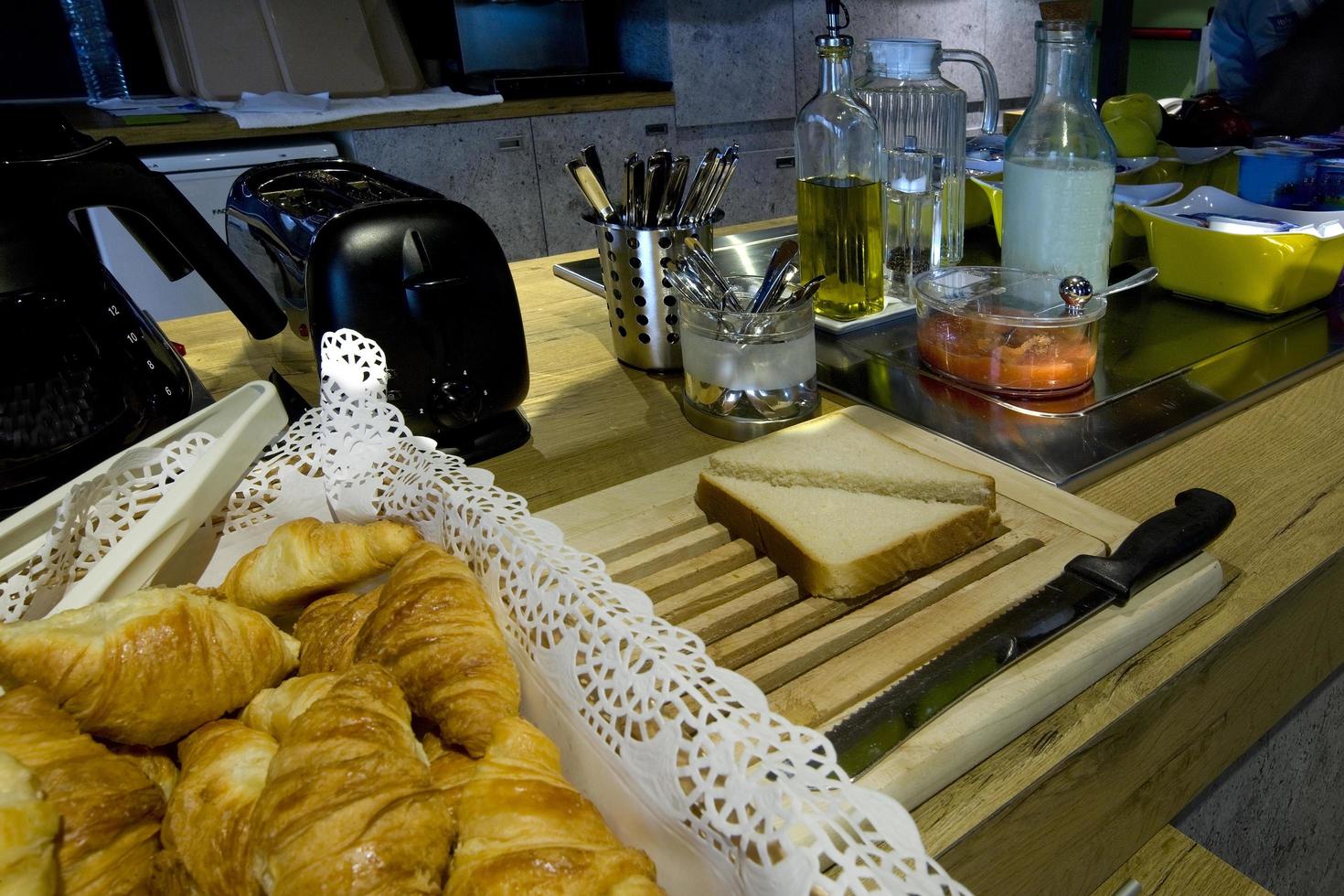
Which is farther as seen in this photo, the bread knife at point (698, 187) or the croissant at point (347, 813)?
the bread knife at point (698, 187)

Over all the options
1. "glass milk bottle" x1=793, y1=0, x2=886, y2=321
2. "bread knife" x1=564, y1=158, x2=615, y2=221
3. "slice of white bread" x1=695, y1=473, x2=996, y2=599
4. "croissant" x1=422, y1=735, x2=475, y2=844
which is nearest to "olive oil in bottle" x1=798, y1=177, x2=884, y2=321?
"glass milk bottle" x1=793, y1=0, x2=886, y2=321

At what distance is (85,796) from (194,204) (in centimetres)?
265

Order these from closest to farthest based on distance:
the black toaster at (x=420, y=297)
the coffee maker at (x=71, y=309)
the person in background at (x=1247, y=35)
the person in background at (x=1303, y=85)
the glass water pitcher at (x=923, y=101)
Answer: the coffee maker at (x=71, y=309) → the black toaster at (x=420, y=297) → the glass water pitcher at (x=923, y=101) → the person in background at (x=1303, y=85) → the person in background at (x=1247, y=35)

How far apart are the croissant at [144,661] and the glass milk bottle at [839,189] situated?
2.57 ft

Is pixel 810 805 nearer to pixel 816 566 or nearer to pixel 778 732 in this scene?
pixel 778 732

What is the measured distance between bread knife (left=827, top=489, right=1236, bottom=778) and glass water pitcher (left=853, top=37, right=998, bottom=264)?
0.65 metres

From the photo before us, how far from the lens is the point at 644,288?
1012 millimetres

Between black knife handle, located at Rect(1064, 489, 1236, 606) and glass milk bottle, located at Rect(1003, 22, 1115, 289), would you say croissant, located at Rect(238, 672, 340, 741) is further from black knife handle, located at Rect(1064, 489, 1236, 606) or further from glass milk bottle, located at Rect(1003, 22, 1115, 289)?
glass milk bottle, located at Rect(1003, 22, 1115, 289)

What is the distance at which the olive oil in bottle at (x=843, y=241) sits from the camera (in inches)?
41.4

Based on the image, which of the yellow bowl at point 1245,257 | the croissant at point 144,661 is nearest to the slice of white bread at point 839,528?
the croissant at point 144,661

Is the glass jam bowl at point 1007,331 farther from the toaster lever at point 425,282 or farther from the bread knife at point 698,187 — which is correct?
the toaster lever at point 425,282

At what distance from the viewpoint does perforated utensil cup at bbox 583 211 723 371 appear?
38.8 inches

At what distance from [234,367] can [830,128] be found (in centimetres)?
80

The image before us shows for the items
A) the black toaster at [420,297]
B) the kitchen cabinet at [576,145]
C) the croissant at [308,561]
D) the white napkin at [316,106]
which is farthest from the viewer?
the kitchen cabinet at [576,145]
